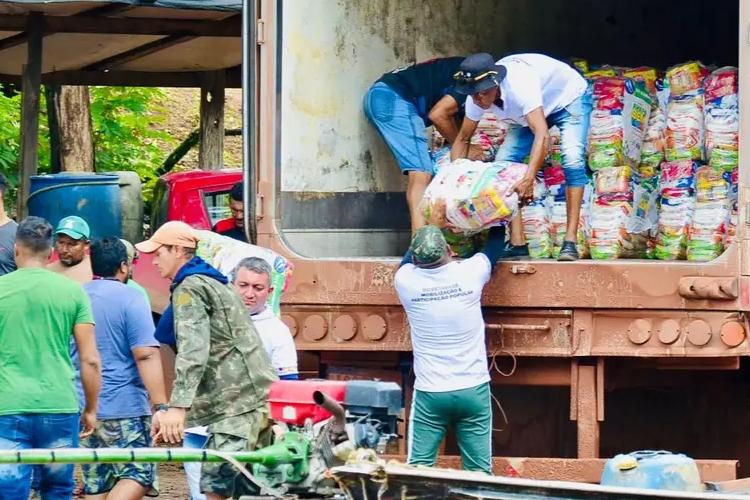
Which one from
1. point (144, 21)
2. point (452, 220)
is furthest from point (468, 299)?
point (144, 21)

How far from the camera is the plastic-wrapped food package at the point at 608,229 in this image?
7980mm

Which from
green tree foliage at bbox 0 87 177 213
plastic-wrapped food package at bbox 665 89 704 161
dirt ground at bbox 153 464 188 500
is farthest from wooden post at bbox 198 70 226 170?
plastic-wrapped food package at bbox 665 89 704 161

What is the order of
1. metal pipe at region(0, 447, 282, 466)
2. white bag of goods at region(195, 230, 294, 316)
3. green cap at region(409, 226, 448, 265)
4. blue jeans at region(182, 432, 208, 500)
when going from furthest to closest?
white bag of goods at region(195, 230, 294, 316) < green cap at region(409, 226, 448, 265) < blue jeans at region(182, 432, 208, 500) < metal pipe at region(0, 447, 282, 466)

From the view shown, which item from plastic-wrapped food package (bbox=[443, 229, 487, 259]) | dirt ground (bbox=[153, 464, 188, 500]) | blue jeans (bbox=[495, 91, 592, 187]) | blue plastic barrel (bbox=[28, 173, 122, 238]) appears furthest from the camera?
blue plastic barrel (bbox=[28, 173, 122, 238])

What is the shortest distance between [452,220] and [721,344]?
1270 millimetres

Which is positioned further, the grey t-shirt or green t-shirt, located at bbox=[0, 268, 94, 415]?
the grey t-shirt

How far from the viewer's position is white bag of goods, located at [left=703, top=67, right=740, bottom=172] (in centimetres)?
782

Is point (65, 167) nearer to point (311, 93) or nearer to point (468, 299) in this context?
point (311, 93)

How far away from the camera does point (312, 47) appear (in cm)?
802

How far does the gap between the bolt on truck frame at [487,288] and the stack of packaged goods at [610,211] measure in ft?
1.77

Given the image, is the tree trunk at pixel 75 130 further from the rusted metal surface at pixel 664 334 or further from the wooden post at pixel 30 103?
the rusted metal surface at pixel 664 334

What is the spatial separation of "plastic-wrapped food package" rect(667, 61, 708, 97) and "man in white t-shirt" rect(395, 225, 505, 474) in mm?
1520

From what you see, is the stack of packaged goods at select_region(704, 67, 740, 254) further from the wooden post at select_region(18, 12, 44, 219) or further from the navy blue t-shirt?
the wooden post at select_region(18, 12, 44, 219)

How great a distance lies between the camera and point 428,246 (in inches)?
283
